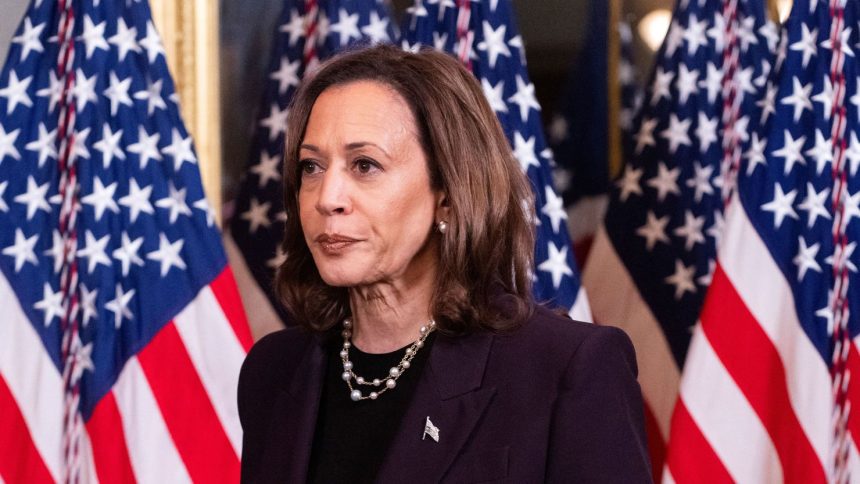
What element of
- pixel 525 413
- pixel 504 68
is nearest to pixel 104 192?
pixel 504 68

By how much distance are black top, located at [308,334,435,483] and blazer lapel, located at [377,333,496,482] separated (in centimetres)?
7

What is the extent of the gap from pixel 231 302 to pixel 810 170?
1.56m

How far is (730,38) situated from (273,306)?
1616 millimetres

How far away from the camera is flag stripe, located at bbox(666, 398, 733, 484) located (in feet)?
9.67

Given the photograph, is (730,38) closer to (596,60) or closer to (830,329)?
(596,60)

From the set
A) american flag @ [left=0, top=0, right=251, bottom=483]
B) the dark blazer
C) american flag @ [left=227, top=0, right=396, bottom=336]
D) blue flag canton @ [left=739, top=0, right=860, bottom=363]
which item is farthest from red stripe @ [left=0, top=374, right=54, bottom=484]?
blue flag canton @ [left=739, top=0, right=860, bottom=363]

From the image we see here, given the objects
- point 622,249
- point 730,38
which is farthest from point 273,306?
point 730,38

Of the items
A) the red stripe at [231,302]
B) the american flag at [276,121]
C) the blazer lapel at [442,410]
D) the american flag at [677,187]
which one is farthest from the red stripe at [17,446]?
the american flag at [677,187]

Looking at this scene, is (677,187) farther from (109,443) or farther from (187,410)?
(109,443)

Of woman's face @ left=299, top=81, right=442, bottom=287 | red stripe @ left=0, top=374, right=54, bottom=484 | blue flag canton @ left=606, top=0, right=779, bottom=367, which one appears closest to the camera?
woman's face @ left=299, top=81, right=442, bottom=287

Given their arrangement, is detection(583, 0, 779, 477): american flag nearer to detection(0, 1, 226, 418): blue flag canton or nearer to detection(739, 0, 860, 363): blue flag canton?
detection(739, 0, 860, 363): blue flag canton

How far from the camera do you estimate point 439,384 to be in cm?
171

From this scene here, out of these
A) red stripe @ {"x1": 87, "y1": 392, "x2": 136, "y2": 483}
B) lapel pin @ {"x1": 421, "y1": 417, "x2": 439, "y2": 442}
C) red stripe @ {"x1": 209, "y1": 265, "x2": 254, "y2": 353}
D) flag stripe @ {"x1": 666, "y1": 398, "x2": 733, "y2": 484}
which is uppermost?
lapel pin @ {"x1": 421, "y1": 417, "x2": 439, "y2": 442}

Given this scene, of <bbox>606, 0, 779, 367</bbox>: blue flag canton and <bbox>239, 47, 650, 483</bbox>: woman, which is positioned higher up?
<bbox>239, 47, 650, 483</bbox>: woman
